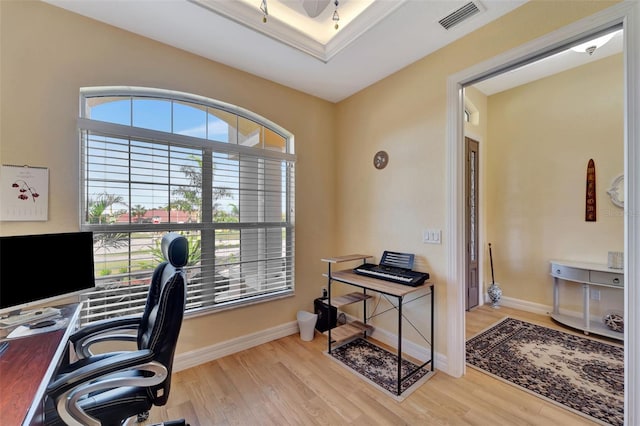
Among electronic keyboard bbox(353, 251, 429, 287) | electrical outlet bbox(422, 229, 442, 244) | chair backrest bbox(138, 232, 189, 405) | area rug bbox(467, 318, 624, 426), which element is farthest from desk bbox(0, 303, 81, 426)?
area rug bbox(467, 318, 624, 426)

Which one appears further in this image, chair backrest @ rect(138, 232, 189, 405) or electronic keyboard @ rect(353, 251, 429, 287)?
electronic keyboard @ rect(353, 251, 429, 287)

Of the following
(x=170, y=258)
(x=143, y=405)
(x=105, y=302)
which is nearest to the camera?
(x=143, y=405)

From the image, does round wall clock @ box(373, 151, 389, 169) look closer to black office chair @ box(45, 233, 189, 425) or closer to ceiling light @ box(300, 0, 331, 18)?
ceiling light @ box(300, 0, 331, 18)

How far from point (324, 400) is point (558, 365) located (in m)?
2.14

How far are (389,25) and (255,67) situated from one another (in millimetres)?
1317

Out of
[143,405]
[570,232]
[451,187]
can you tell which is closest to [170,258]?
[143,405]

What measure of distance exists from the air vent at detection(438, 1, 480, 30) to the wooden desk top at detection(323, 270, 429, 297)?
210cm

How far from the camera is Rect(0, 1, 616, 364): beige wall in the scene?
175 centimetres

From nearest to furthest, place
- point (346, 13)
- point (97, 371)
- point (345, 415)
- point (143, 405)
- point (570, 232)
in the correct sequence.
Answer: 1. point (97, 371)
2. point (143, 405)
3. point (345, 415)
4. point (346, 13)
5. point (570, 232)

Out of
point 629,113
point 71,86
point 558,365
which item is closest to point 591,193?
point 558,365

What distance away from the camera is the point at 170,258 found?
1.41 metres

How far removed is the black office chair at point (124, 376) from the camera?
1.05 meters

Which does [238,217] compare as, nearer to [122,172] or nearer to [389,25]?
[122,172]

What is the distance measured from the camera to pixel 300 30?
2277 mm
